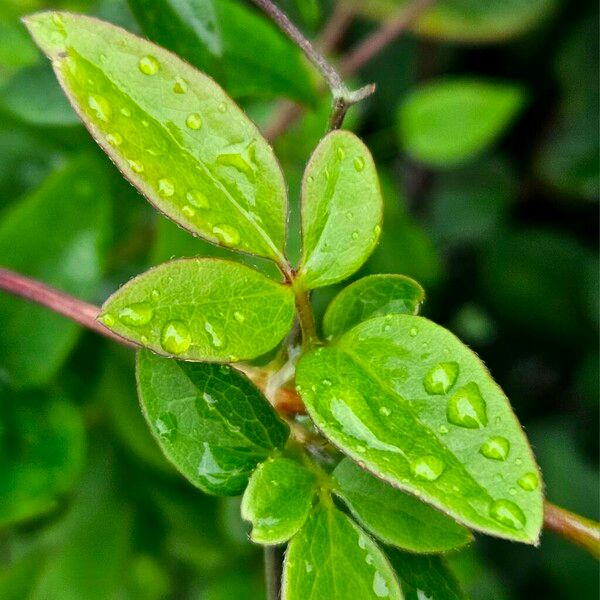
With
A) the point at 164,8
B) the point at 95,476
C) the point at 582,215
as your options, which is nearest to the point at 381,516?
the point at 164,8

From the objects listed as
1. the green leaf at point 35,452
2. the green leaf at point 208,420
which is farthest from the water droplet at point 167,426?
the green leaf at point 35,452

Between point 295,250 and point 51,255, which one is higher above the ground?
point 51,255

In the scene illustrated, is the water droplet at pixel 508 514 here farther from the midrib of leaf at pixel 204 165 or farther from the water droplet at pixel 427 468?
the midrib of leaf at pixel 204 165

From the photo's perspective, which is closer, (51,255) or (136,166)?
(136,166)

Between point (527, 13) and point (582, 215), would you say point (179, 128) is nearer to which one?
point (527, 13)

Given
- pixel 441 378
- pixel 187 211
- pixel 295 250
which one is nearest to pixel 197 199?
pixel 187 211

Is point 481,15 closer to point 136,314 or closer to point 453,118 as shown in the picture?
point 453,118
